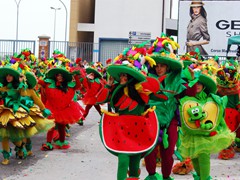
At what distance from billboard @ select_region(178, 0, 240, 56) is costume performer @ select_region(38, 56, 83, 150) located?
24511 mm

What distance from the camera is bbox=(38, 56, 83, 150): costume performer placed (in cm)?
912

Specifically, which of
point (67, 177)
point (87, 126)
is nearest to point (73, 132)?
point (87, 126)

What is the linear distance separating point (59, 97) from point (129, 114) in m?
4.04

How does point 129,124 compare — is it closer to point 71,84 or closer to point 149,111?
point 149,111

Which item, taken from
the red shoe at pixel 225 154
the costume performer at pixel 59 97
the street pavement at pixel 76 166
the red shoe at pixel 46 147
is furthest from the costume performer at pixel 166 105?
the red shoe at pixel 46 147

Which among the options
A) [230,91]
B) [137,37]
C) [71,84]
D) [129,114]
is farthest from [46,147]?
[137,37]

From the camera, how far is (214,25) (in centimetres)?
3331

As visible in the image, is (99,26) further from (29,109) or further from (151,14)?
(29,109)

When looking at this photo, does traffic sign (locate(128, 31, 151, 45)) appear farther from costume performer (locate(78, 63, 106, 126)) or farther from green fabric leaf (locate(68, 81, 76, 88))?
green fabric leaf (locate(68, 81, 76, 88))

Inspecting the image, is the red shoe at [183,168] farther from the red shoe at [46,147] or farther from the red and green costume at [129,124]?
the red shoe at [46,147]

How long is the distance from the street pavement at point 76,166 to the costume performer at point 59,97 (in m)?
0.32

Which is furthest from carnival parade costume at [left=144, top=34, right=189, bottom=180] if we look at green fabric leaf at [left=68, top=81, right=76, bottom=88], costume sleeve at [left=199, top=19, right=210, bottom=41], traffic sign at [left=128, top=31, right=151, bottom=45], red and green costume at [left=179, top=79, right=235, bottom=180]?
costume sleeve at [left=199, top=19, right=210, bottom=41]

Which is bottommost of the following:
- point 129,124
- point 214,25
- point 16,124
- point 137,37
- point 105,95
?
point 16,124

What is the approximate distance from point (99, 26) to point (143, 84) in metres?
32.3
